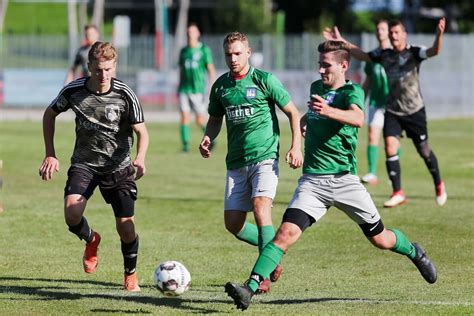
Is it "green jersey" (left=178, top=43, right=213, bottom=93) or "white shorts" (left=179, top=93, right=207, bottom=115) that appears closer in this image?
"green jersey" (left=178, top=43, right=213, bottom=93)

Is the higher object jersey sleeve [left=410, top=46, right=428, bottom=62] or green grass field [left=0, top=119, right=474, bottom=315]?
jersey sleeve [left=410, top=46, right=428, bottom=62]

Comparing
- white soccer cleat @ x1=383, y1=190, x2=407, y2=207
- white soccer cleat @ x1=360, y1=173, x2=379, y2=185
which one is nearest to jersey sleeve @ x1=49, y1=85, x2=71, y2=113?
white soccer cleat @ x1=383, y1=190, x2=407, y2=207

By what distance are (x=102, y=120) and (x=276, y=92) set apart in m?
1.40

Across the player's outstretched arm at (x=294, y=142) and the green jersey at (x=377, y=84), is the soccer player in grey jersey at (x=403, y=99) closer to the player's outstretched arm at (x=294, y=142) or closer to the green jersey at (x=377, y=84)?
the green jersey at (x=377, y=84)

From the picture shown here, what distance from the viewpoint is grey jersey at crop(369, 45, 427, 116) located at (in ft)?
46.0

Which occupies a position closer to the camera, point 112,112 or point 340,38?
point 112,112

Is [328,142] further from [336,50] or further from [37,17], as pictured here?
[37,17]

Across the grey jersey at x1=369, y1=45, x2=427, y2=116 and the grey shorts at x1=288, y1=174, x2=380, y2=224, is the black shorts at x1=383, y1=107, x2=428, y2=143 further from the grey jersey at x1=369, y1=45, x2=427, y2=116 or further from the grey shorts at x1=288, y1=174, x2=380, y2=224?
the grey shorts at x1=288, y1=174, x2=380, y2=224

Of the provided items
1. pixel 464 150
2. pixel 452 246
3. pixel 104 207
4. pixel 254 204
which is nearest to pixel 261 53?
pixel 464 150

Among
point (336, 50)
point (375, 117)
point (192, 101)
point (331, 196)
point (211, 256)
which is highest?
point (336, 50)

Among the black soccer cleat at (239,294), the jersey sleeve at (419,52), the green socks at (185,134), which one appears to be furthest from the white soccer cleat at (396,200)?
the green socks at (185,134)

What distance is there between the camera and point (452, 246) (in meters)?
11.2

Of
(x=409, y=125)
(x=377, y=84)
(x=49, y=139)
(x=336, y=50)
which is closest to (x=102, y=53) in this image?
(x=49, y=139)

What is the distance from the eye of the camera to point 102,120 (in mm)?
8766
